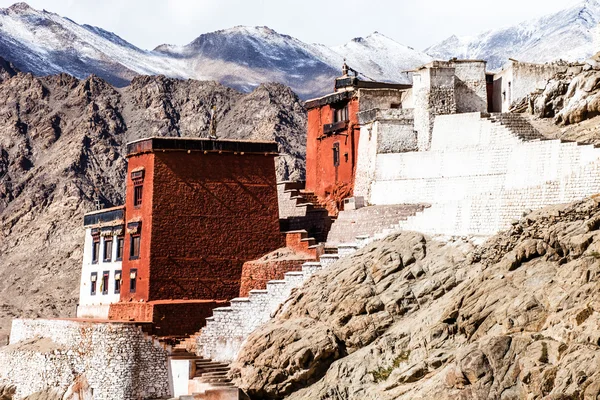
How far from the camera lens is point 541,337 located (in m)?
31.3

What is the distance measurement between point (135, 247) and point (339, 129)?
10.0 meters

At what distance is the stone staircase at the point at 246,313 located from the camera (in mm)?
43719

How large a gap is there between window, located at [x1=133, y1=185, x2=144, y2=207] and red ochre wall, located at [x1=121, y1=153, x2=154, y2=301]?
0.21 metres

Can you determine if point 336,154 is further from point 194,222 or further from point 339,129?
point 194,222

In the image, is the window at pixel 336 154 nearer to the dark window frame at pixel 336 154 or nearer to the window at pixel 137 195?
the dark window frame at pixel 336 154

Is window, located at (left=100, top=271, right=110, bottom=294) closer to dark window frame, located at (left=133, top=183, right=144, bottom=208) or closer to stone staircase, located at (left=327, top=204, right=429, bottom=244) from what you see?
dark window frame, located at (left=133, top=183, right=144, bottom=208)

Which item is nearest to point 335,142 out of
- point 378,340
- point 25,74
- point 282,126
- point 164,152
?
point 164,152

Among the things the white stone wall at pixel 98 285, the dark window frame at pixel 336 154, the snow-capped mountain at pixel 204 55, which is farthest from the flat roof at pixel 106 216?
the snow-capped mountain at pixel 204 55

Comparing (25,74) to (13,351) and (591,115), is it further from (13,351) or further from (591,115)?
(591,115)

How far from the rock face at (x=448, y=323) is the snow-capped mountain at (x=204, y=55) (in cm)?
7759

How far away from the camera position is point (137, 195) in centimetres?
5034

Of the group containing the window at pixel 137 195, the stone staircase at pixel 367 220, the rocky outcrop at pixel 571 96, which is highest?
the rocky outcrop at pixel 571 96

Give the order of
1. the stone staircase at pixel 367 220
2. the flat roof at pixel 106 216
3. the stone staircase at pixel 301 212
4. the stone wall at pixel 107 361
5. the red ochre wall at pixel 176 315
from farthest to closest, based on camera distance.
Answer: the flat roof at pixel 106 216
the stone staircase at pixel 301 212
the red ochre wall at pixel 176 315
the stone wall at pixel 107 361
the stone staircase at pixel 367 220

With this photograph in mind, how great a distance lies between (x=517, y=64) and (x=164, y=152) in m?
14.1
